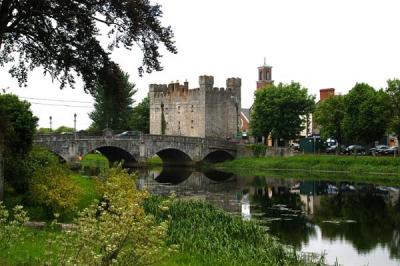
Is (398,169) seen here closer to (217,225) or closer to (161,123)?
(217,225)

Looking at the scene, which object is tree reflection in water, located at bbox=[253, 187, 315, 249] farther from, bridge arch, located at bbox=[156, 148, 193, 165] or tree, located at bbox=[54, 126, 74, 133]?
tree, located at bbox=[54, 126, 74, 133]

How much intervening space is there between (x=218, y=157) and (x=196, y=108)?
26.9ft

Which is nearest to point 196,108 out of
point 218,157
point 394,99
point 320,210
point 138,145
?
point 218,157

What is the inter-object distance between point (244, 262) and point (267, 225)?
9.85 metres

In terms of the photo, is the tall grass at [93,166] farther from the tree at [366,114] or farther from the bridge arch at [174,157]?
the tree at [366,114]

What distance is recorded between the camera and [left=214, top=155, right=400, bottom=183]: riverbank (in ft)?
159

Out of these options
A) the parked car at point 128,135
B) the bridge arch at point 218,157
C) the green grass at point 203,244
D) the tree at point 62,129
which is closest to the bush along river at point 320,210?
the green grass at point 203,244

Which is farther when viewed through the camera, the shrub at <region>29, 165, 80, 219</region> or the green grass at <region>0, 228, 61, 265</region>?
the shrub at <region>29, 165, 80, 219</region>

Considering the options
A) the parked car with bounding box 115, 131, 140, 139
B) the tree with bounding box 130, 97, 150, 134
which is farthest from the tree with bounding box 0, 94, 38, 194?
the tree with bounding box 130, 97, 150, 134

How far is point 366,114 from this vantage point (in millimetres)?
52219

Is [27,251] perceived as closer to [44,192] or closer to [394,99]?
[44,192]

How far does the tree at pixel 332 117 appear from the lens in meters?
56.5

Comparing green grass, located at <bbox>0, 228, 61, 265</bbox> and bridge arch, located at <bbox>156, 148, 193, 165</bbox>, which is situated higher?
bridge arch, located at <bbox>156, 148, 193, 165</bbox>

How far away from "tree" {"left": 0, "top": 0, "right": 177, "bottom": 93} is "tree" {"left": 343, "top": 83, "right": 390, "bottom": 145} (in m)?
38.2
